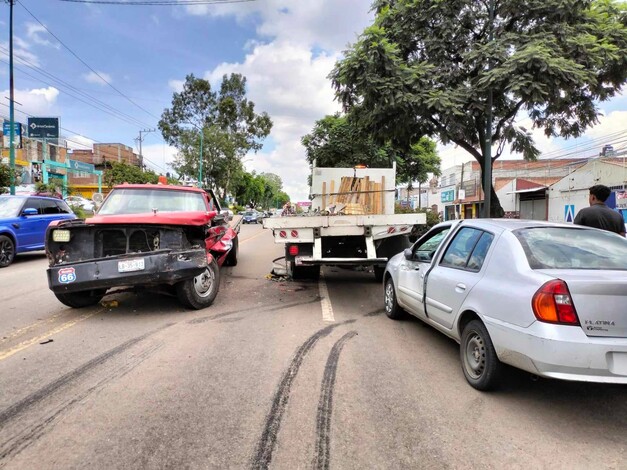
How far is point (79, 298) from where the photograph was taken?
6.68 metres

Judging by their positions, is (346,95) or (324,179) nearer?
(324,179)

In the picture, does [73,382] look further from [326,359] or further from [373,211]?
[373,211]

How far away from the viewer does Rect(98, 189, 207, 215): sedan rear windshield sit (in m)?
7.37

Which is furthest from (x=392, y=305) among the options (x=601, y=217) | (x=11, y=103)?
(x=11, y=103)

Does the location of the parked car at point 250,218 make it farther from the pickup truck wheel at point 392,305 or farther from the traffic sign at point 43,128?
the pickup truck wheel at point 392,305

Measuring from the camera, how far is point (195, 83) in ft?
164

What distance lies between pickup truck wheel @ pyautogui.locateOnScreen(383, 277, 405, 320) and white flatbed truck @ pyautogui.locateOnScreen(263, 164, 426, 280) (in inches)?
38.8

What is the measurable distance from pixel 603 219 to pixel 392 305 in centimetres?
303

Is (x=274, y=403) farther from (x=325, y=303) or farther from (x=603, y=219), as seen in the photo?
(x=603, y=219)

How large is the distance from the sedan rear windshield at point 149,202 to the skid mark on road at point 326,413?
427 centimetres

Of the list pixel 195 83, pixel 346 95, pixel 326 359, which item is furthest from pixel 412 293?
pixel 195 83

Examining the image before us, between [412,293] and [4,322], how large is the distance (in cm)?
549

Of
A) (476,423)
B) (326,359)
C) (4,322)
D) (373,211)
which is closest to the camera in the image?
(476,423)

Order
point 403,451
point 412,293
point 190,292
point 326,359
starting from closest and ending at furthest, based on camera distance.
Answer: point 403,451
point 326,359
point 412,293
point 190,292
